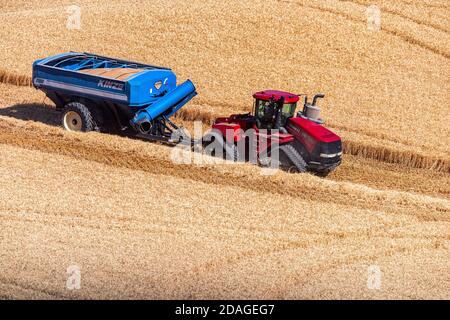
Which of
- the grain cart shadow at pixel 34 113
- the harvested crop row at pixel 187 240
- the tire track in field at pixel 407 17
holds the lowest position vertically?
the grain cart shadow at pixel 34 113

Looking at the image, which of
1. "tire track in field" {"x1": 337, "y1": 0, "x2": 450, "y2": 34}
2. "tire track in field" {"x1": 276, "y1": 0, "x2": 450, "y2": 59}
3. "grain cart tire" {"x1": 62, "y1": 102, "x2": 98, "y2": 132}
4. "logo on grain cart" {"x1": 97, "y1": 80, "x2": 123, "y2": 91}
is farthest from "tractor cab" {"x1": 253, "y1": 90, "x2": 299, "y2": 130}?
"tire track in field" {"x1": 337, "y1": 0, "x2": 450, "y2": 34}

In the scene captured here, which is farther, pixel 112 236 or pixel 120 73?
pixel 120 73

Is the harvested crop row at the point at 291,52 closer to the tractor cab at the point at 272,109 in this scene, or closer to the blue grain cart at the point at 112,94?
the blue grain cart at the point at 112,94

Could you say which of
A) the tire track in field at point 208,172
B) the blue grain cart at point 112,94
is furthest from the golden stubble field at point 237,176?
the blue grain cart at point 112,94

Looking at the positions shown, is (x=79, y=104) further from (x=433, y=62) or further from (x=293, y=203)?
(x=433, y=62)

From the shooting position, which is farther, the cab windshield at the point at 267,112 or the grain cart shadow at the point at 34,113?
the grain cart shadow at the point at 34,113

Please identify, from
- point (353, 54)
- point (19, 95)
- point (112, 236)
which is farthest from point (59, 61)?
point (353, 54)
